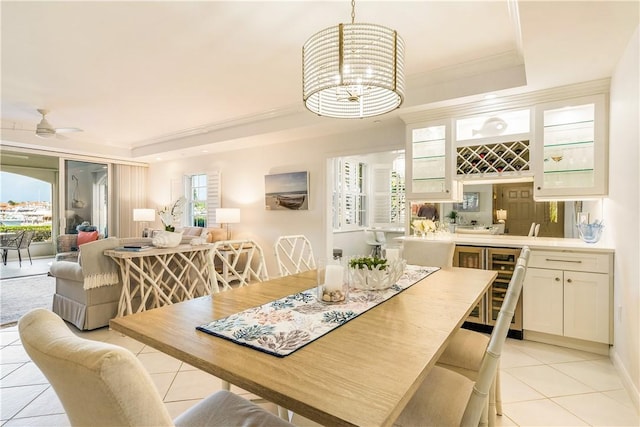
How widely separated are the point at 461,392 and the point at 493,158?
266cm

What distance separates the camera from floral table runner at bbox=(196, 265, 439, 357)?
40.4 inches

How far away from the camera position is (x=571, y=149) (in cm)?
291

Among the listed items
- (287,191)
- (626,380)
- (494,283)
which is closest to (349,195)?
(287,191)

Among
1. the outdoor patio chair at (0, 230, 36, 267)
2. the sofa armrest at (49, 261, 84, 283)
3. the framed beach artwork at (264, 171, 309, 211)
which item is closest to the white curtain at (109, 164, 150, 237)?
the outdoor patio chair at (0, 230, 36, 267)

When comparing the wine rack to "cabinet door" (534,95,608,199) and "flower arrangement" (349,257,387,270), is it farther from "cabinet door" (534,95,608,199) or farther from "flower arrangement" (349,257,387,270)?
"flower arrangement" (349,257,387,270)

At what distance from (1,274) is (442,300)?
760cm

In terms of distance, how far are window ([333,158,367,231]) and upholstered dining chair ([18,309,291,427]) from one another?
5.40m

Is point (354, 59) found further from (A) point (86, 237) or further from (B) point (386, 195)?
(A) point (86, 237)

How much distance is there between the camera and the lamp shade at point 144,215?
260 inches

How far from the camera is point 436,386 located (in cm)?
126

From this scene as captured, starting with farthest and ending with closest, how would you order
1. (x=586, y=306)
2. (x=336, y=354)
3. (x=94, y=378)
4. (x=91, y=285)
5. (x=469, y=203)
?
(x=469, y=203) → (x=91, y=285) → (x=586, y=306) → (x=336, y=354) → (x=94, y=378)

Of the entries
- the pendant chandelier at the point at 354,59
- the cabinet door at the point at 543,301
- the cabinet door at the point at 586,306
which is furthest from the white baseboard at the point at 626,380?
the pendant chandelier at the point at 354,59

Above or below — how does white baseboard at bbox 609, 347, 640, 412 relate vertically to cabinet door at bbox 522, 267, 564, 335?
below

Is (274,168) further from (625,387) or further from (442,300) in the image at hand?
(625,387)
